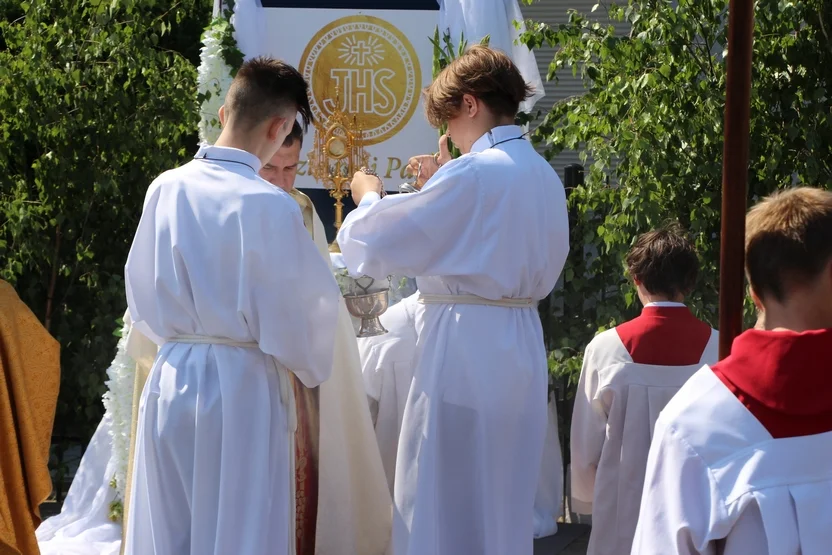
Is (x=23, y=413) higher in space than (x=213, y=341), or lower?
lower

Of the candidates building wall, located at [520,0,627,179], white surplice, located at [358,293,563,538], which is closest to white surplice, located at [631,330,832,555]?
white surplice, located at [358,293,563,538]

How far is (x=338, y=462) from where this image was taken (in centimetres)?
394

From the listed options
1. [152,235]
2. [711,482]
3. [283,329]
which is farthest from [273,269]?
[711,482]

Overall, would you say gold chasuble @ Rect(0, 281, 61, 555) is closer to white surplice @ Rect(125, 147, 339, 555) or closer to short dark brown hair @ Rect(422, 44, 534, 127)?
white surplice @ Rect(125, 147, 339, 555)

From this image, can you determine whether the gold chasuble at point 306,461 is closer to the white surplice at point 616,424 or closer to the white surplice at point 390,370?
the white surplice at point 390,370

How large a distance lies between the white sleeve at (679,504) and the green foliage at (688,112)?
2.94 meters

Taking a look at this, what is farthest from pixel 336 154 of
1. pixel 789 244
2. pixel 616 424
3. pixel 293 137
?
pixel 789 244

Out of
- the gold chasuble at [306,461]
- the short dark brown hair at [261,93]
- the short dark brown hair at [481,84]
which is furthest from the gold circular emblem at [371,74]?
the short dark brown hair at [261,93]

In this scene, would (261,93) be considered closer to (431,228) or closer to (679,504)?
(431,228)

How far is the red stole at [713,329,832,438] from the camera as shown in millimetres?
1896

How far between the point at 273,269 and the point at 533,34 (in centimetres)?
247

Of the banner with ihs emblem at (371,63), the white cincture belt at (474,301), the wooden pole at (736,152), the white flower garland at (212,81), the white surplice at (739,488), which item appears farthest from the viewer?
the banner with ihs emblem at (371,63)

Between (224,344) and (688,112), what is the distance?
8.30ft

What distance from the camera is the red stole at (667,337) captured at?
12.8 ft
